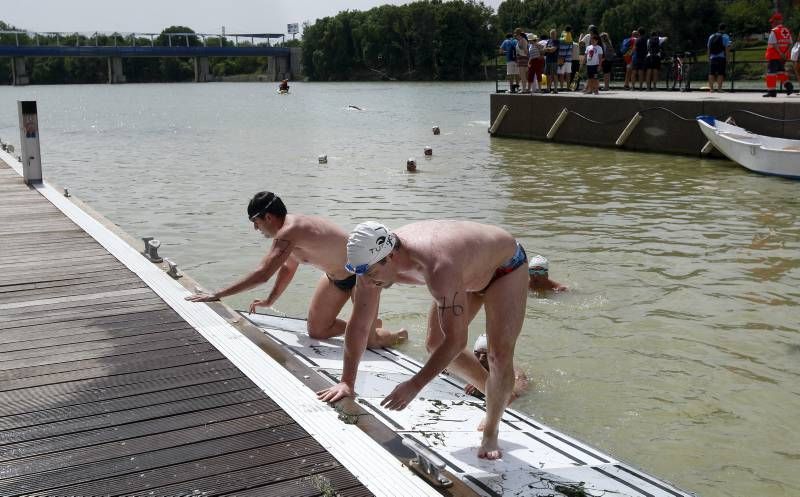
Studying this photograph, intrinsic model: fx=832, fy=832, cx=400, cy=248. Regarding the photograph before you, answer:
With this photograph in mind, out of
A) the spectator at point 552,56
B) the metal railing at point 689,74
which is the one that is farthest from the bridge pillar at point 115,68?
the spectator at point 552,56

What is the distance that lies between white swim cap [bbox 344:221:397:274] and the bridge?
5673 inches

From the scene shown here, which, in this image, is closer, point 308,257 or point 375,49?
point 308,257

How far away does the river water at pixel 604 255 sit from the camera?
598 cm

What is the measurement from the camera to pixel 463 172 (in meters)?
20.5

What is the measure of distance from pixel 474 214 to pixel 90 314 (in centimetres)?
911

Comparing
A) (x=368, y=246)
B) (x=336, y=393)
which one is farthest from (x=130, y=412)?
(x=368, y=246)

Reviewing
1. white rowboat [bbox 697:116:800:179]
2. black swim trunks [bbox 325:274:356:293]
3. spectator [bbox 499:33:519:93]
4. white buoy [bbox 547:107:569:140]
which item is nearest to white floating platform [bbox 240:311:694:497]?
black swim trunks [bbox 325:274:356:293]

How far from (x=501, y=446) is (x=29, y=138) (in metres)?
11.1

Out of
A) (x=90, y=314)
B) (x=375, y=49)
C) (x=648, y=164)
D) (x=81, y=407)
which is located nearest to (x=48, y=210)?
(x=90, y=314)

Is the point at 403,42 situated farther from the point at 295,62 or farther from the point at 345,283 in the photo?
the point at 345,283

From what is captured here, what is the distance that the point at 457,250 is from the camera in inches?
164

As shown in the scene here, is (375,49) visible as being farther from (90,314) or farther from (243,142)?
(90,314)

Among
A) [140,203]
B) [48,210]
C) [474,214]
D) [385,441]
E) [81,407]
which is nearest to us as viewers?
[385,441]

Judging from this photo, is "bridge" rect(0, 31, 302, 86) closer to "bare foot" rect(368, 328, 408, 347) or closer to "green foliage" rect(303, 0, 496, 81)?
"green foliage" rect(303, 0, 496, 81)
